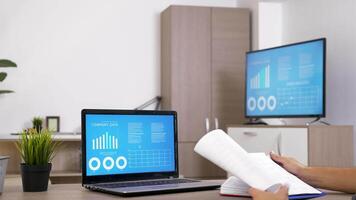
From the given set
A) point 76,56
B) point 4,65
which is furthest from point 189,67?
point 4,65

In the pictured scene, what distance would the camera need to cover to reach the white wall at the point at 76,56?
16.9ft

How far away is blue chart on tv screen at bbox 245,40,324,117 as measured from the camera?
4.08 meters

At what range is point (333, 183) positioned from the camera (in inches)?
70.4

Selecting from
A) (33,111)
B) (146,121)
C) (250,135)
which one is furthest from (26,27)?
(146,121)

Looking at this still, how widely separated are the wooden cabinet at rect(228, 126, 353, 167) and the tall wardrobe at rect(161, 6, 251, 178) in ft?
3.67

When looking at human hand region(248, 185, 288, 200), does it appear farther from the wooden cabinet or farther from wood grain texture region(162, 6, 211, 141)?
wood grain texture region(162, 6, 211, 141)

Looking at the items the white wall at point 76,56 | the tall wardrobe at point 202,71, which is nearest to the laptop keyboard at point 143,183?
the tall wardrobe at point 202,71

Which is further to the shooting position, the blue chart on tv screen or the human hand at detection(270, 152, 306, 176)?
the blue chart on tv screen

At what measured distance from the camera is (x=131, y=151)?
195 centimetres

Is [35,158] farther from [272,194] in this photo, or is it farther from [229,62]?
[229,62]

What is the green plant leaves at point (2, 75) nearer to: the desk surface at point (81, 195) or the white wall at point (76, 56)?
the white wall at point (76, 56)

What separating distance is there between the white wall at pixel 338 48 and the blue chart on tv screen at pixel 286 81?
0.28 metres

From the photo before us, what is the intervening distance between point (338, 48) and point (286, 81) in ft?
1.57

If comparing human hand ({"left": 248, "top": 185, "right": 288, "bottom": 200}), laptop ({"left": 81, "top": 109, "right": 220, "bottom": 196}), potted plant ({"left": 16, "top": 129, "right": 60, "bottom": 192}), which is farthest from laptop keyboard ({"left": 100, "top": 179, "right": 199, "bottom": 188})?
human hand ({"left": 248, "top": 185, "right": 288, "bottom": 200})
